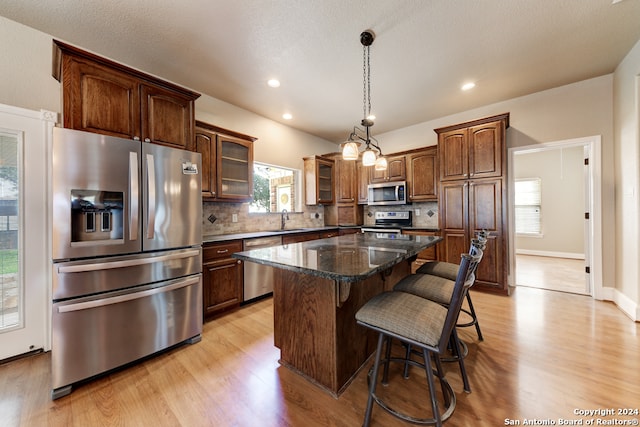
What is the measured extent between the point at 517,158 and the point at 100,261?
27.0 feet

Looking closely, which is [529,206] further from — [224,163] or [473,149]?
[224,163]

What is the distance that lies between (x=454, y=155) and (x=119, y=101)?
4073 millimetres

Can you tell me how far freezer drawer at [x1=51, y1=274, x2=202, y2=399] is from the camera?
159cm

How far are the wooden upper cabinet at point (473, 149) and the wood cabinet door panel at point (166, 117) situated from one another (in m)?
3.51

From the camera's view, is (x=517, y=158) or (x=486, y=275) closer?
(x=486, y=275)

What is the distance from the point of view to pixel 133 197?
1.85 metres

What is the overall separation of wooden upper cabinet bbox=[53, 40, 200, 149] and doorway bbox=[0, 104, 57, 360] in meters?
0.52

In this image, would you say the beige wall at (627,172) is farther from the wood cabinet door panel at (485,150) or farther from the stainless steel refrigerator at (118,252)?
the stainless steel refrigerator at (118,252)

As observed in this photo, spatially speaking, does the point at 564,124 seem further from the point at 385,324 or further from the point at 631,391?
the point at 385,324

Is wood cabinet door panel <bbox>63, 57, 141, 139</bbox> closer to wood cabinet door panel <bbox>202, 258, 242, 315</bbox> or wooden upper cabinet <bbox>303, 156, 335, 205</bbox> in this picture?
wood cabinet door panel <bbox>202, 258, 242, 315</bbox>

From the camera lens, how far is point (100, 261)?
1722 millimetres

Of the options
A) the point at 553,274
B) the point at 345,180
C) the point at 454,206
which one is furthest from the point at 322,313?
the point at 553,274

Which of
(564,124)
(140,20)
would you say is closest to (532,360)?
(564,124)

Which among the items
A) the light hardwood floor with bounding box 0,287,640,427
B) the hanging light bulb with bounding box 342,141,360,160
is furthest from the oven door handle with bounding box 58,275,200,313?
the hanging light bulb with bounding box 342,141,360,160
